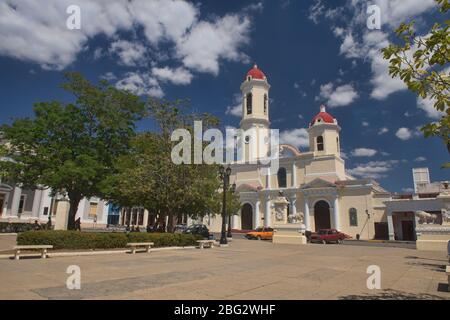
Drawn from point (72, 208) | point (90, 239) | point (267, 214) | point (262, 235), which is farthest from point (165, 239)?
point (267, 214)

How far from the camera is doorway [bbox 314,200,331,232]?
135 feet

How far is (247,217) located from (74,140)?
31.9 metres

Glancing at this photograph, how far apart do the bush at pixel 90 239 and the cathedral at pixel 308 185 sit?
76.3 ft

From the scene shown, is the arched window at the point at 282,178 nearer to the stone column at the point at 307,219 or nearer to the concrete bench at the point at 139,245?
the stone column at the point at 307,219

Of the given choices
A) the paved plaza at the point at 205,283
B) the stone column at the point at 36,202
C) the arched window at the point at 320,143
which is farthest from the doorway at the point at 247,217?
the paved plaza at the point at 205,283

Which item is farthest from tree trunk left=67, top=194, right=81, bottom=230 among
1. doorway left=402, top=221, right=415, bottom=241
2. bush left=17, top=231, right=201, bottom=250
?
doorway left=402, top=221, right=415, bottom=241

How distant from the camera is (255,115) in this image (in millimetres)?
49438

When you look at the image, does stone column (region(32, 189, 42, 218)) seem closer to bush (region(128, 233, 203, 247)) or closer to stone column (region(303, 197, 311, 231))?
bush (region(128, 233, 203, 247))

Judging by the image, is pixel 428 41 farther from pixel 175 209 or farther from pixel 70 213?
pixel 70 213

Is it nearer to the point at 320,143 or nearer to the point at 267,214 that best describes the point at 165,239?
the point at 267,214

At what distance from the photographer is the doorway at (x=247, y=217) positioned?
48.3m

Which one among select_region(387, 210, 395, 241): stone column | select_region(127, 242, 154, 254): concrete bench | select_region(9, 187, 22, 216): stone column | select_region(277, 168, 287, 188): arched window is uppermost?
select_region(277, 168, 287, 188): arched window
